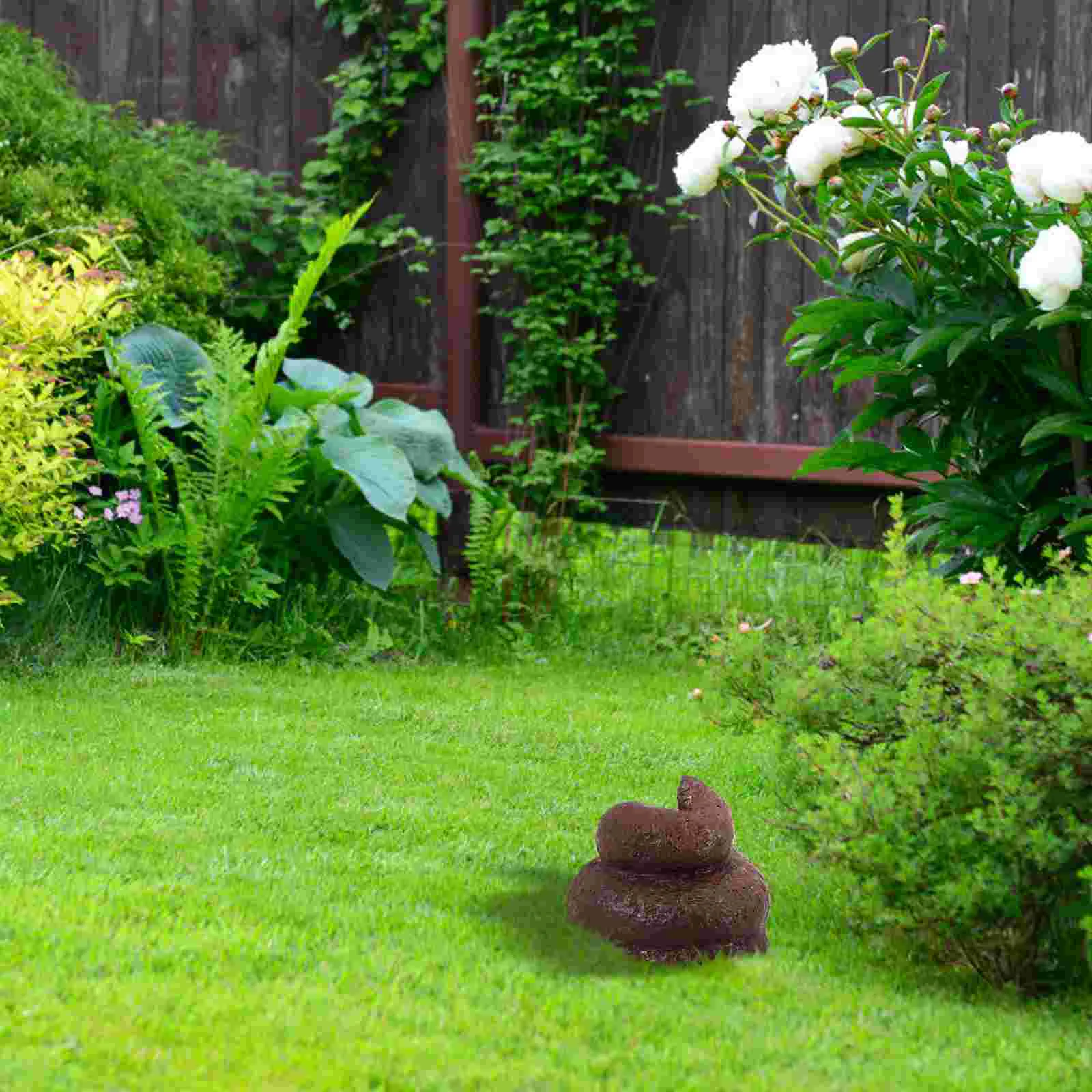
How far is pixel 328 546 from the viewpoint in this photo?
603 centimetres

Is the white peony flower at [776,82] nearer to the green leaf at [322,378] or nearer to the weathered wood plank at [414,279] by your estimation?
the green leaf at [322,378]

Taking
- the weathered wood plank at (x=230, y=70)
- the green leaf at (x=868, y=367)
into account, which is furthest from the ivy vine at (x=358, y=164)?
the green leaf at (x=868, y=367)

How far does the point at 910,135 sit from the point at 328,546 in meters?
2.84

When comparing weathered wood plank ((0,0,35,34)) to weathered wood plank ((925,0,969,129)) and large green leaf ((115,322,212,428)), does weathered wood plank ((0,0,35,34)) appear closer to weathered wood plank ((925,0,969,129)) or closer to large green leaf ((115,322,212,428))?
large green leaf ((115,322,212,428))

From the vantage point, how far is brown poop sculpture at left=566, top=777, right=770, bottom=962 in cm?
288

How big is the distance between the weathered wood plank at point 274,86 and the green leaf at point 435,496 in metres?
2.05

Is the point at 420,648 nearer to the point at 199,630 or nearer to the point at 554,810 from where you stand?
the point at 199,630

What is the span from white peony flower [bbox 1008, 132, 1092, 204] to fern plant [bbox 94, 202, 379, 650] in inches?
98.4

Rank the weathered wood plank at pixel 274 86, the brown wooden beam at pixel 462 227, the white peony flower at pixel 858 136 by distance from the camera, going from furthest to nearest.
Answer: 1. the weathered wood plank at pixel 274 86
2. the brown wooden beam at pixel 462 227
3. the white peony flower at pixel 858 136

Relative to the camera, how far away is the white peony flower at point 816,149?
375 centimetres

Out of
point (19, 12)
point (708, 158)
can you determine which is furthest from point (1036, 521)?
point (19, 12)

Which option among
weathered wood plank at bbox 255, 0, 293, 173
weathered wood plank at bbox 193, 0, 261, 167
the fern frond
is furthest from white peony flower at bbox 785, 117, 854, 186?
weathered wood plank at bbox 193, 0, 261, 167

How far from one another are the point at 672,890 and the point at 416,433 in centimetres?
358

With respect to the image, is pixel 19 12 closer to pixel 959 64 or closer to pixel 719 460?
pixel 719 460
